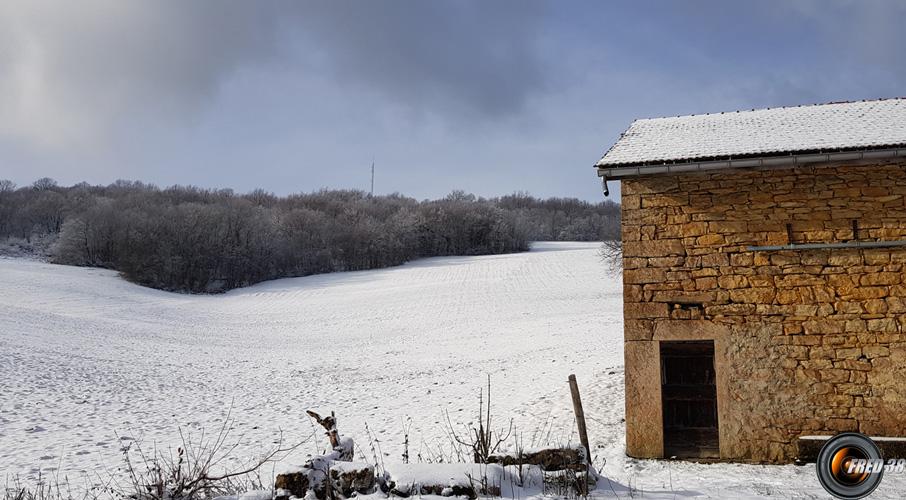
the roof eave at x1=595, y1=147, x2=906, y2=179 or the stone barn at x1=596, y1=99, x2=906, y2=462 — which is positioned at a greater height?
the roof eave at x1=595, y1=147, x2=906, y2=179

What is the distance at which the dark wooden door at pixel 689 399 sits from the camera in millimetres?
8852

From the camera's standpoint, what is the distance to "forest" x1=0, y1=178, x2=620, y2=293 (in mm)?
51500

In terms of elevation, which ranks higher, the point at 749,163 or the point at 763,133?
the point at 763,133

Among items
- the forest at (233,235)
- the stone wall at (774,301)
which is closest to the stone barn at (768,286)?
the stone wall at (774,301)

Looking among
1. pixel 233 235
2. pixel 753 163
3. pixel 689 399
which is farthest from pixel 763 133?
pixel 233 235

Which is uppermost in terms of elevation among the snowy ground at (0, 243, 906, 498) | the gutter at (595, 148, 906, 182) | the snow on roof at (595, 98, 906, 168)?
the snow on roof at (595, 98, 906, 168)

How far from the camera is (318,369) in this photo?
813 inches

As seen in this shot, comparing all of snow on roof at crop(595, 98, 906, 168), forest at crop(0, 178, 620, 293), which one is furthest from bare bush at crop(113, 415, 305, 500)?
forest at crop(0, 178, 620, 293)

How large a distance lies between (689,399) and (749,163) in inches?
142

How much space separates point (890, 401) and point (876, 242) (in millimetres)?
2168

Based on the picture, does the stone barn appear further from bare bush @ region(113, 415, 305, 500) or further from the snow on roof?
bare bush @ region(113, 415, 305, 500)

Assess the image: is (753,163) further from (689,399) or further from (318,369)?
(318,369)

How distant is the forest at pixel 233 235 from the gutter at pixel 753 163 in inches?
1076

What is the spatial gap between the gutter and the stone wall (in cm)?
15
